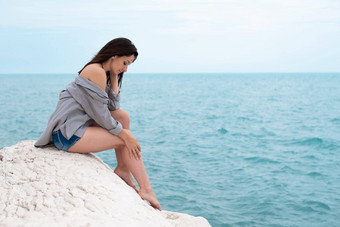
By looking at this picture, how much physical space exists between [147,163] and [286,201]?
172 inches

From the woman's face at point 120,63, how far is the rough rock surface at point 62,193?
849 millimetres

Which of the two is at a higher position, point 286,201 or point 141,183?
point 141,183

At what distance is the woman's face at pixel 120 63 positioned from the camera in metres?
3.38

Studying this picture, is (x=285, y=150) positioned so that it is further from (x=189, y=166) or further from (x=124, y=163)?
(x=124, y=163)

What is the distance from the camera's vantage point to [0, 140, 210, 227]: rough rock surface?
2.42 m

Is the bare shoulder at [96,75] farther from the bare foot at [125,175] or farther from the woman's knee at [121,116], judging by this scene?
the bare foot at [125,175]

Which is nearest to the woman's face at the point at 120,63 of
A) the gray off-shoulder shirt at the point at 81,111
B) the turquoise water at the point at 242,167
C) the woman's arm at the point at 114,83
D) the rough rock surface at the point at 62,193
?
the woman's arm at the point at 114,83

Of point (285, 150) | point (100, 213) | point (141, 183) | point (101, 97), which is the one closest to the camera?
point (100, 213)

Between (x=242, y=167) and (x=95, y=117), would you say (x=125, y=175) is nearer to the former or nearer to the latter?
(x=95, y=117)

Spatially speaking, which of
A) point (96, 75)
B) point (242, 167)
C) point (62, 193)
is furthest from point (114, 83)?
point (242, 167)

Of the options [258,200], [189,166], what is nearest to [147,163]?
[189,166]

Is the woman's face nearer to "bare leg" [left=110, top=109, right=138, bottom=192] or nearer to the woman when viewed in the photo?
the woman

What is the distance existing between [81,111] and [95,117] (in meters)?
0.15

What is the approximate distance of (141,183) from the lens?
3.49 m
